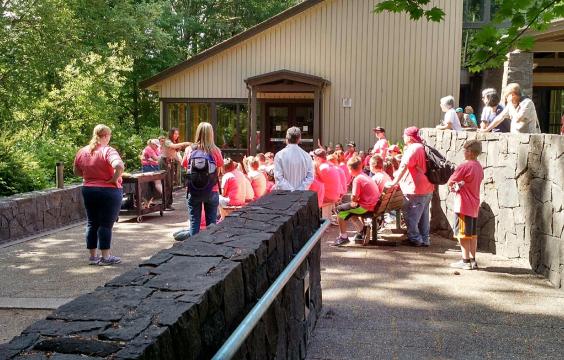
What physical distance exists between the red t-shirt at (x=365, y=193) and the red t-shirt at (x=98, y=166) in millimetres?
3365

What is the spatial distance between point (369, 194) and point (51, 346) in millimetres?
7436

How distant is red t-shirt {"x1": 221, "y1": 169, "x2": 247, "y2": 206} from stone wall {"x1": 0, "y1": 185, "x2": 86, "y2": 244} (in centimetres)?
346

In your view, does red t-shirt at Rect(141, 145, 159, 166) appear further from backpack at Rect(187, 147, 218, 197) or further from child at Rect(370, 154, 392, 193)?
backpack at Rect(187, 147, 218, 197)

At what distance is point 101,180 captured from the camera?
7.82 m

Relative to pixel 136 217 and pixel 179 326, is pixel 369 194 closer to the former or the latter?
pixel 136 217


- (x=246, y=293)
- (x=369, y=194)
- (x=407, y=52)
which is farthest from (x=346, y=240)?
(x=407, y=52)

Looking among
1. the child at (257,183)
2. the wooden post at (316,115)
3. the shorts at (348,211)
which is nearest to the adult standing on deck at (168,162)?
the child at (257,183)

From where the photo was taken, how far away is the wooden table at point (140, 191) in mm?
12094

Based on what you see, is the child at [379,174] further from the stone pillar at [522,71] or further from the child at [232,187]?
the stone pillar at [522,71]

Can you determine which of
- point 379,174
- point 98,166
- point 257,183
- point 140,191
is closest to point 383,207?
point 379,174

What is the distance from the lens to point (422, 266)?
8.11m

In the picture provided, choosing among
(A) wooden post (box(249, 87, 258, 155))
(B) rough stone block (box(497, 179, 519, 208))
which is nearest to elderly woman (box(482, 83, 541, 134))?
(B) rough stone block (box(497, 179, 519, 208))

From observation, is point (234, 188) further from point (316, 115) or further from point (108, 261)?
point (316, 115)

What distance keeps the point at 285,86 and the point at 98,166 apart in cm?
1239
